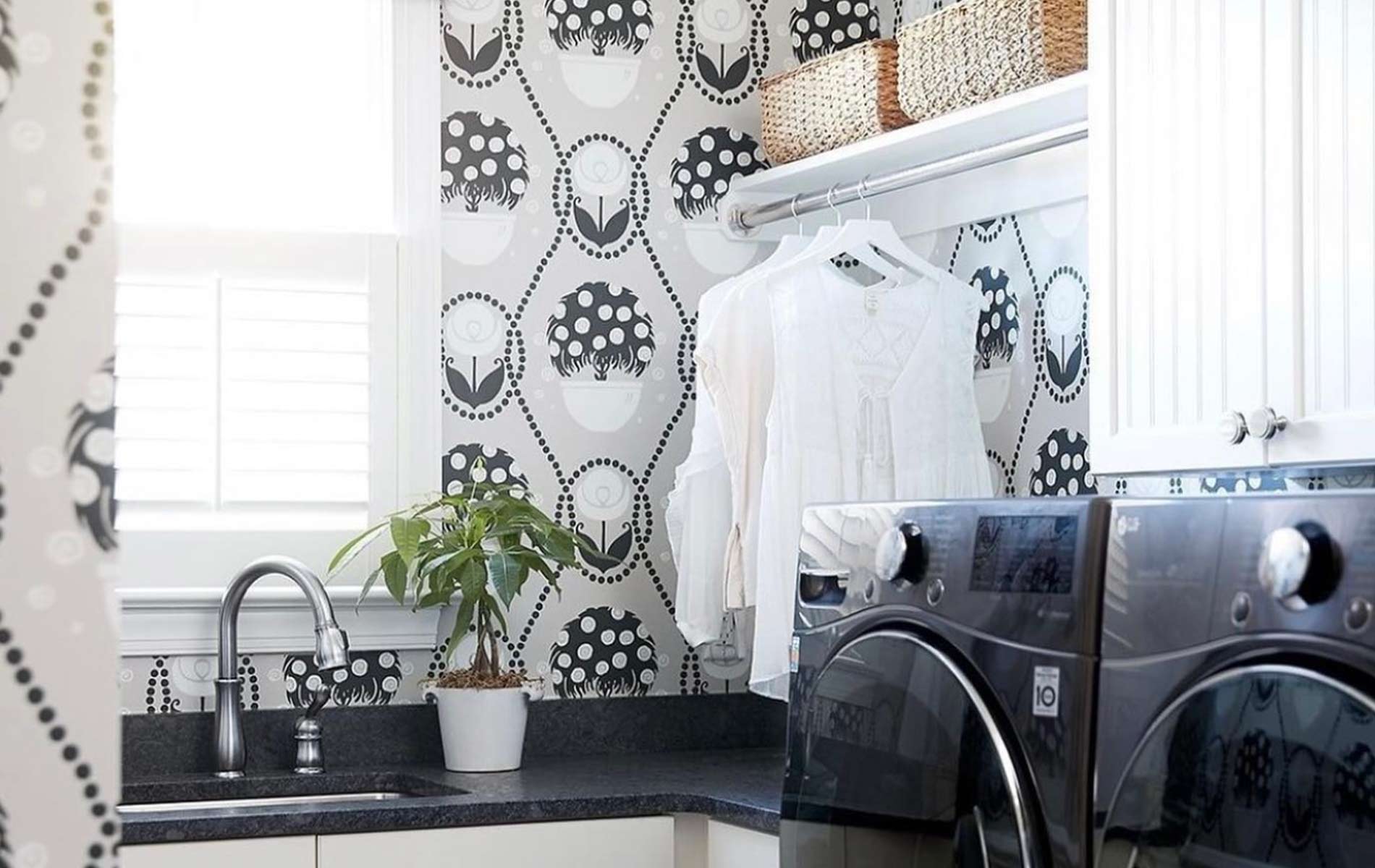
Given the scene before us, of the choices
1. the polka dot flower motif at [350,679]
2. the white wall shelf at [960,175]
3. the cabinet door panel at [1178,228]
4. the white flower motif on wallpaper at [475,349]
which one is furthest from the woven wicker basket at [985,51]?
the polka dot flower motif at [350,679]

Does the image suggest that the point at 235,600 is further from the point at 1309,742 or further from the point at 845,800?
the point at 1309,742

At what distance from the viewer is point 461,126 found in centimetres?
309

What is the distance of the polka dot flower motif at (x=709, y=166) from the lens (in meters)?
3.25

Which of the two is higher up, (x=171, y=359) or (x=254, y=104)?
(x=254, y=104)

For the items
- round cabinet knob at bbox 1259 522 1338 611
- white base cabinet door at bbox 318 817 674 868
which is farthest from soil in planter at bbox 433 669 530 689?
round cabinet knob at bbox 1259 522 1338 611

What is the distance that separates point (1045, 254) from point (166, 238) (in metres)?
1.43

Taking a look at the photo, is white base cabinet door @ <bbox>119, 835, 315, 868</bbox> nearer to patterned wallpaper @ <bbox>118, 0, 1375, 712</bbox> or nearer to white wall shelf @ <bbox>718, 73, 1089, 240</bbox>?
patterned wallpaper @ <bbox>118, 0, 1375, 712</bbox>

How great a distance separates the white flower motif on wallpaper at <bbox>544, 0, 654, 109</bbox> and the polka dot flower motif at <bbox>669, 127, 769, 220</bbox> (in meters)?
0.16

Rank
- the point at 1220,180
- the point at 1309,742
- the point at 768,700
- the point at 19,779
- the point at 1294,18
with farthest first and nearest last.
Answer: the point at 768,700 → the point at 1220,180 → the point at 1294,18 → the point at 1309,742 → the point at 19,779

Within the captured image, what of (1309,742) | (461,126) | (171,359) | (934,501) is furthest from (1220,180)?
(171,359)

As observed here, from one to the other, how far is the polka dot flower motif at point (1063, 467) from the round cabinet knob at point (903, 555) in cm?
85

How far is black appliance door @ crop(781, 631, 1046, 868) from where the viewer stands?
5.74 feet

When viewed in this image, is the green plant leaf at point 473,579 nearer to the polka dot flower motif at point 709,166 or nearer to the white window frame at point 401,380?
the white window frame at point 401,380

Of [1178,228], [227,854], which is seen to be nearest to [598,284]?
[227,854]
